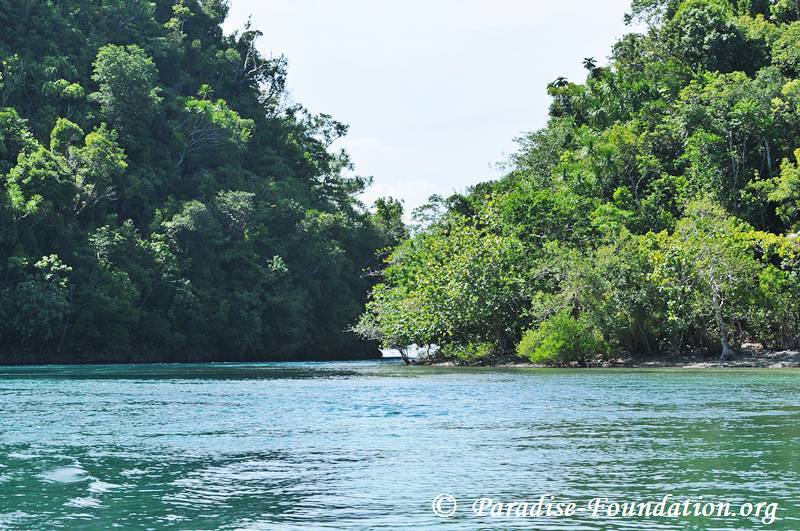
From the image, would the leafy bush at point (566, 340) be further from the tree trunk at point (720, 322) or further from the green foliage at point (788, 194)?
the green foliage at point (788, 194)

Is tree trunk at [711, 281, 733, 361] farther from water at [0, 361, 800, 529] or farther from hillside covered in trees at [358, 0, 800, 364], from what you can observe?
water at [0, 361, 800, 529]

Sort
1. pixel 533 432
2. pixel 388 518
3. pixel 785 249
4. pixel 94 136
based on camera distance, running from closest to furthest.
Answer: pixel 388 518 < pixel 533 432 < pixel 785 249 < pixel 94 136

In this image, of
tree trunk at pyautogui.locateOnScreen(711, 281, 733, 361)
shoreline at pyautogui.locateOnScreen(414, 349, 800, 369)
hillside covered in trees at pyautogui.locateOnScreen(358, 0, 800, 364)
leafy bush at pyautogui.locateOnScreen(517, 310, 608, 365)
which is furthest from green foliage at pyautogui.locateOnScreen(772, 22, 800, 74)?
leafy bush at pyautogui.locateOnScreen(517, 310, 608, 365)

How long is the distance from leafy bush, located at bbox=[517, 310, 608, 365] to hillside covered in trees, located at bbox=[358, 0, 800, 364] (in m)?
0.08

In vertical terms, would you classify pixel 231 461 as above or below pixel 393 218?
below

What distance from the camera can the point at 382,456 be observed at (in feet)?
49.5

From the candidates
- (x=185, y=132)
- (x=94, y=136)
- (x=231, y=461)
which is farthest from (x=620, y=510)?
(x=185, y=132)

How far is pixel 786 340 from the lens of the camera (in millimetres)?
45250

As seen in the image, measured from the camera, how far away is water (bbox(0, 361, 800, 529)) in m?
10.8

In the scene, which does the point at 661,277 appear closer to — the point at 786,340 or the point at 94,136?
the point at 786,340

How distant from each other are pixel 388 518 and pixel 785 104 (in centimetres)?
5185

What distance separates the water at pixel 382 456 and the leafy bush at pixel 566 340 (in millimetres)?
19492

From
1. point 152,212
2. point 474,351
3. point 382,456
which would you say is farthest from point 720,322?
point 152,212

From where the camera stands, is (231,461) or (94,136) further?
(94,136)
